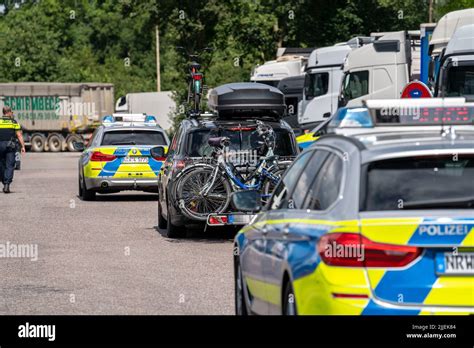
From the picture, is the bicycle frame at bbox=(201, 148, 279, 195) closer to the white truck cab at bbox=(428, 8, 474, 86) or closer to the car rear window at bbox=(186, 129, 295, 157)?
the car rear window at bbox=(186, 129, 295, 157)

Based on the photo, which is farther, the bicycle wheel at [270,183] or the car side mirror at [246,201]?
the bicycle wheel at [270,183]

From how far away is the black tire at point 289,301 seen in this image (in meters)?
7.38

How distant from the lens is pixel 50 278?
45.6 feet

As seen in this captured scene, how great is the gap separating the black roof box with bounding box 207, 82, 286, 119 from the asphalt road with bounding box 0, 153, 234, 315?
1.72 meters

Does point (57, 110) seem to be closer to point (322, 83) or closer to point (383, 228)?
point (322, 83)

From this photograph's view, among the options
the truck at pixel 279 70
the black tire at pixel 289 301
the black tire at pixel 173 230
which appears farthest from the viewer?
the truck at pixel 279 70

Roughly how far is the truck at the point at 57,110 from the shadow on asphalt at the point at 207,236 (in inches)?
1933

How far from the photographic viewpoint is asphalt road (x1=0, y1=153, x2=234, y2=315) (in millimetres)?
11672

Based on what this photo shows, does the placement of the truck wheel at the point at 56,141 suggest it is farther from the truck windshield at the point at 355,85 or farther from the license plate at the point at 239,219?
the license plate at the point at 239,219

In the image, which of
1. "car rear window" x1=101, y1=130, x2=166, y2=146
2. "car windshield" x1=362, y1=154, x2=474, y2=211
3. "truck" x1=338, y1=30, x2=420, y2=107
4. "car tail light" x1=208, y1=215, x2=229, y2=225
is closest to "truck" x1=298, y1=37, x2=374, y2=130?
"truck" x1=338, y1=30, x2=420, y2=107

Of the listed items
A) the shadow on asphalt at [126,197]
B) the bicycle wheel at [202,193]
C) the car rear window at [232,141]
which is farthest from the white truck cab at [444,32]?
the bicycle wheel at [202,193]

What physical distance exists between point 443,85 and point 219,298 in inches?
445

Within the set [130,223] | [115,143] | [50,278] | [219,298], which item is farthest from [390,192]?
[115,143]

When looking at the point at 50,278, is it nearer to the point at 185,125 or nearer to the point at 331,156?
the point at 185,125
